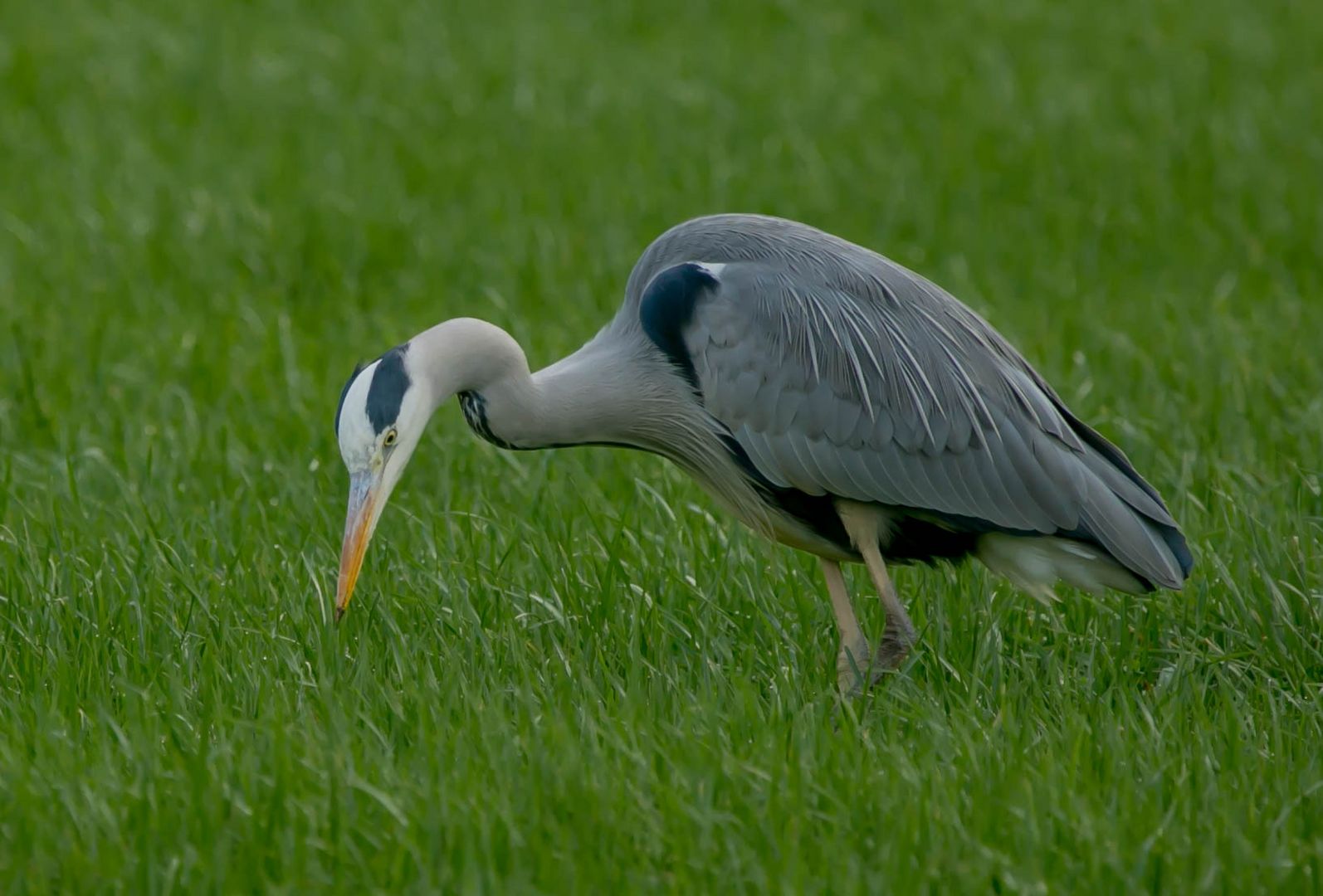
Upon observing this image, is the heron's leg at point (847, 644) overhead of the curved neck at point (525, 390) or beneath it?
beneath

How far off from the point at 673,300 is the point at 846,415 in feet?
1.79

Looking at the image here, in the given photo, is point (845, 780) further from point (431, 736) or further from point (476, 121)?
point (476, 121)

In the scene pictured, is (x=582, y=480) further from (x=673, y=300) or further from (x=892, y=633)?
(x=892, y=633)

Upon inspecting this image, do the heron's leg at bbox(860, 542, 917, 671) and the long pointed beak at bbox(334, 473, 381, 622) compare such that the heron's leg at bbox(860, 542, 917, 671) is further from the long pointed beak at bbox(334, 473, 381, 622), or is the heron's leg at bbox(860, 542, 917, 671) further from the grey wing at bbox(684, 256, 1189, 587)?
Answer: the long pointed beak at bbox(334, 473, 381, 622)

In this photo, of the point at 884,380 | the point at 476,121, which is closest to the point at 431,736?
the point at 884,380

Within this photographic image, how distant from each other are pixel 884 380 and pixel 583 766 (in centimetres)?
149

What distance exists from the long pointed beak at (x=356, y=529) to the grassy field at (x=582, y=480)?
0.76ft

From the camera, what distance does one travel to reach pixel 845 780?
3.66m

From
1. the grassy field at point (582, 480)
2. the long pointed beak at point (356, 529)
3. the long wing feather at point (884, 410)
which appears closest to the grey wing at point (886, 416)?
the long wing feather at point (884, 410)

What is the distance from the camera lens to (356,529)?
405cm

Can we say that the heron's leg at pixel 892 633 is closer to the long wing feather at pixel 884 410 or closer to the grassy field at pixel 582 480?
the grassy field at pixel 582 480

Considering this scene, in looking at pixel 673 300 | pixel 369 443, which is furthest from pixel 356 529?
pixel 673 300

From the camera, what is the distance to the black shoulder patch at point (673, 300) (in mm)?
4574

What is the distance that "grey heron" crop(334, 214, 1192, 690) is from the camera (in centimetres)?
455
